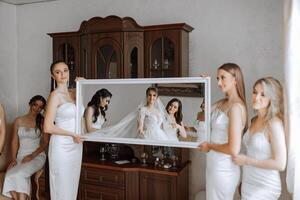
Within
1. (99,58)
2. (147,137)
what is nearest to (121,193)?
(147,137)

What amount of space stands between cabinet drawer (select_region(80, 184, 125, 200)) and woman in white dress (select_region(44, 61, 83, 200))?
0.41 m

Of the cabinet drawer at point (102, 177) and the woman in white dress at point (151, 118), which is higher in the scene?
the woman in white dress at point (151, 118)

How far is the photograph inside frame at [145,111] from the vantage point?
235 centimetres

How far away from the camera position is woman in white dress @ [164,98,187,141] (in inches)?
94.0

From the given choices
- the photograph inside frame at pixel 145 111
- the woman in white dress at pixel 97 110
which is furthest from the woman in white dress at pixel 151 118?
the woman in white dress at pixel 97 110

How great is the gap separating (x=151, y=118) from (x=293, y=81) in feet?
3.45

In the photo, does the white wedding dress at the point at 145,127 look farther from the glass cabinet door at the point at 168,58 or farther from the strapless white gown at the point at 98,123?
the glass cabinet door at the point at 168,58

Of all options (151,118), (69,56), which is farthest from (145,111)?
(69,56)

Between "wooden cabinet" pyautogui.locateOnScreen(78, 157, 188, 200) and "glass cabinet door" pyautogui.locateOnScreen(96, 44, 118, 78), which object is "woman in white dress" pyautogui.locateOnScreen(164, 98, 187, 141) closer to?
"wooden cabinet" pyautogui.locateOnScreen(78, 157, 188, 200)

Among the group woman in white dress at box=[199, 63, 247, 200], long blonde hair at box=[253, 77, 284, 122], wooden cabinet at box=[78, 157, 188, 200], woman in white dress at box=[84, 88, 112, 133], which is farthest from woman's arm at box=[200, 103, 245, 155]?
woman in white dress at box=[84, 88, 112, 133]

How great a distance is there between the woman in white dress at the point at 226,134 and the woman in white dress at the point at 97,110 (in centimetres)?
90

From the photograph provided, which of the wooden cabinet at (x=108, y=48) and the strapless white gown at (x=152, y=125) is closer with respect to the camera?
the strapless white gown at (x=152, y=125)

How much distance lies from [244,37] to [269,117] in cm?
118

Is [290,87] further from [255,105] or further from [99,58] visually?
[99,58]
